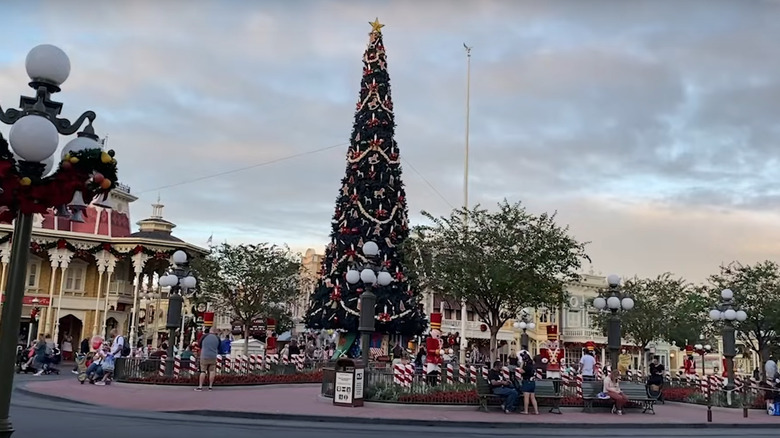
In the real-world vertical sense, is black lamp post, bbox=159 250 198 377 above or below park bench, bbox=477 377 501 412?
above

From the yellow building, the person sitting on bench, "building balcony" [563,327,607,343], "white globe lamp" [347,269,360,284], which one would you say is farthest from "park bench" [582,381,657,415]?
"building balcony" [563,327,607,343]

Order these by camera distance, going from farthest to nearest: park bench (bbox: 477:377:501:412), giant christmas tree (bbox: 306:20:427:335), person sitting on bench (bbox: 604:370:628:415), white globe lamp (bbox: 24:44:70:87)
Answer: giant christmas tree (bbox: 306:20:427:335) → person sitting on bench (bbox: 604:370:628:415) → park bench (bbox: 477:377:501:412) → white globe lamp (bbox: 24:44:70:87)

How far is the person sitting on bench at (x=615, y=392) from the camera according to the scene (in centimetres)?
1852

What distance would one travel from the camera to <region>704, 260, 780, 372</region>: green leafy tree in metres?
36.6

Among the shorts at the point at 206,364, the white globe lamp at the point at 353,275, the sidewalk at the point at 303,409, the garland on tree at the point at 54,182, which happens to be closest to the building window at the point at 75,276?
the sidewalk at the point at 303,409

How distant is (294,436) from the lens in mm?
11844

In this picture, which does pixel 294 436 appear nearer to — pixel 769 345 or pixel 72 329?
pixel 769 345

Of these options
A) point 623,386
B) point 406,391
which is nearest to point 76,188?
point 406,391

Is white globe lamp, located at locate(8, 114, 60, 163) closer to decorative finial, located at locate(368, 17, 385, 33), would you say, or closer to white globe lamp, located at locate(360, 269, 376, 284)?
white globe lamp, located at locate(360, 269, 376, 284)

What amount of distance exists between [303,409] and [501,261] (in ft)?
33.4

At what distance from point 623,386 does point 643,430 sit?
334 cm

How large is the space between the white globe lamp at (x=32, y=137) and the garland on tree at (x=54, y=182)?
0.74 feet

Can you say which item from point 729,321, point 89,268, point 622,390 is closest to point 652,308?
point 729,321

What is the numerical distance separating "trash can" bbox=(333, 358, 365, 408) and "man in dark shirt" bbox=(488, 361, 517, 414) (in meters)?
3.34
